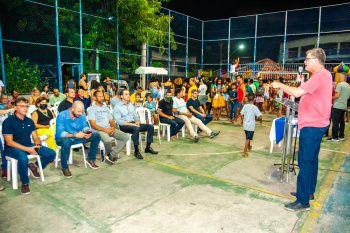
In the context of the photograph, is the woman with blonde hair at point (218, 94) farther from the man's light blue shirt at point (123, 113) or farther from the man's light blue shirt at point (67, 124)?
the man's light blue shirt at point (67, 124)

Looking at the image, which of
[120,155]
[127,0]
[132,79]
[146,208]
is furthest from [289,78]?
[146,208]

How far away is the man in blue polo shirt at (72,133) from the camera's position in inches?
175

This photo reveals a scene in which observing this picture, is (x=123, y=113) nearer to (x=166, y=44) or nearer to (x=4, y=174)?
(x=4, y=174)

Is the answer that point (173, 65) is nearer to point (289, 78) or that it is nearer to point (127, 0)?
point (127, 0)

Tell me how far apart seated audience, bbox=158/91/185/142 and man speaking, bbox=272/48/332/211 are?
13.4 feet

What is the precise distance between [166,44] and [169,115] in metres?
12.1

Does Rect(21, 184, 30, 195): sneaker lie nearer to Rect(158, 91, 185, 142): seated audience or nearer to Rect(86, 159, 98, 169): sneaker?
Rect(86, 159, 98, 169): sneaker

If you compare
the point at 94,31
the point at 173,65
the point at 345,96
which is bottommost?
the point at 345,96

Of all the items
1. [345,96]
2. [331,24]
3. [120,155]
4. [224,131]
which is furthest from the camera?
[331,24]

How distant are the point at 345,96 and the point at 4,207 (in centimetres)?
771

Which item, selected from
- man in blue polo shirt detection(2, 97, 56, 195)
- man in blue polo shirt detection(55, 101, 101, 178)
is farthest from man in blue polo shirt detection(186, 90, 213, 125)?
man in blue polo shirt detection(2, 97, 56, 195)

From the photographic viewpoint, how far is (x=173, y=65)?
18.9 m

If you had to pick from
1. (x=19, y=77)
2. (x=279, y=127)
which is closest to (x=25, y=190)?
(x=279, y=127)

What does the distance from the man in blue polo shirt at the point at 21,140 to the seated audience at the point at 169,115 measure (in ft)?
10.9
